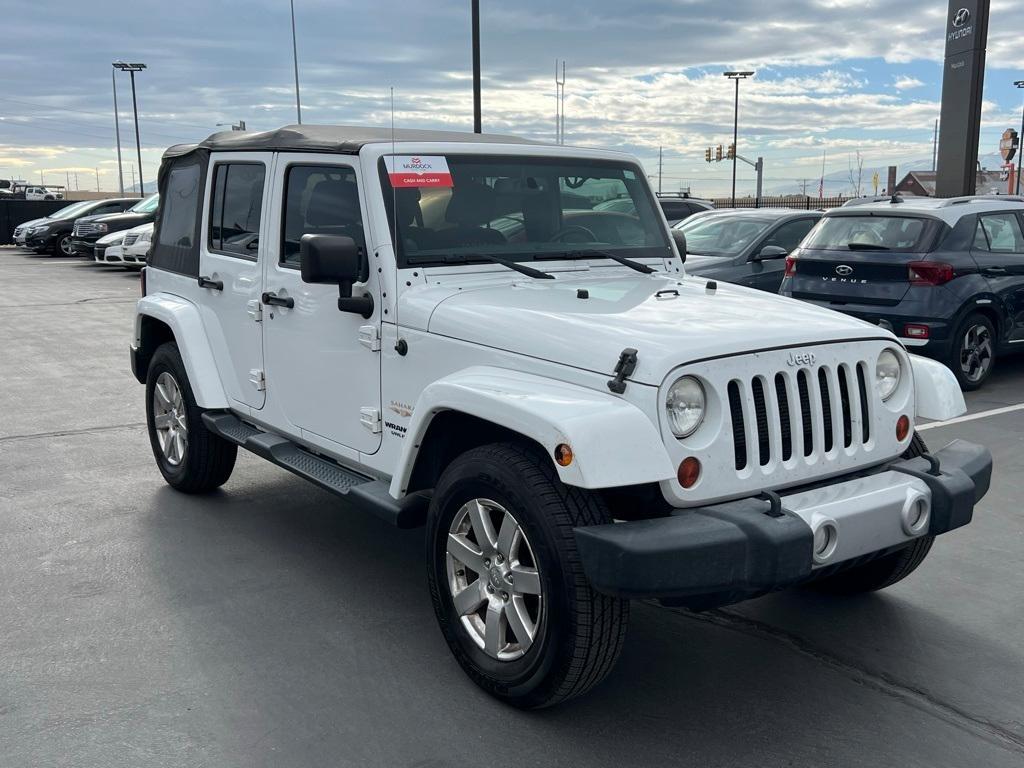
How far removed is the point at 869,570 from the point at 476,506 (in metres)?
1.90

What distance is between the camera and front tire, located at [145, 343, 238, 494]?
5773 millimetres

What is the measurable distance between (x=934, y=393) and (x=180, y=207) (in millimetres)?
4265

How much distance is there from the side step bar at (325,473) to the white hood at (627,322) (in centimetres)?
70

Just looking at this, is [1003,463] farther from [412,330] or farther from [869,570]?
[412,330]

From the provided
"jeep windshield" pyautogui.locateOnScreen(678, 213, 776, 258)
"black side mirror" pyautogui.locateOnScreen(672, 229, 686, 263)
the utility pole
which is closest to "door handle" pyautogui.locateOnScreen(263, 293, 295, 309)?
Answer: "black side mirror" pyautogui.locateOnScreen(672, 229, 686, 263)

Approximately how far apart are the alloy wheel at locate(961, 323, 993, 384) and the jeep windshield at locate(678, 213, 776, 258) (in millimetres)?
3099

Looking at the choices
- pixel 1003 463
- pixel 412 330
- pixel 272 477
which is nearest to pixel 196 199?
pixel 272 477

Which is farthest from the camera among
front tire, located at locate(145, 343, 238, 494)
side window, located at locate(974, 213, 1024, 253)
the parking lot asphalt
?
side window, located at locate(974, 213, 1024, 253)

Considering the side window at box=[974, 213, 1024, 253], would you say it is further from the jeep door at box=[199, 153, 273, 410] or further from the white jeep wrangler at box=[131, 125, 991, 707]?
the jeep door at box=[199, 153, 273, 410]

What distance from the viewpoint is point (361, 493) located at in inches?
164

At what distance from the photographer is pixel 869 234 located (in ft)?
31.6

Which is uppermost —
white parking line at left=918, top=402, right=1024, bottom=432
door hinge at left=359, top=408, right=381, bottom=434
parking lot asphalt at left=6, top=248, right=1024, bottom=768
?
door hinge at left=359, top=408, right=381, bottom=434

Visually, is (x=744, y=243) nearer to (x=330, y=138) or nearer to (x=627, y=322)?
(x=330, y=138)

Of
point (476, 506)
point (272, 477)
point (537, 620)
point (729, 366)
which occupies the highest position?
point (729, 366)
